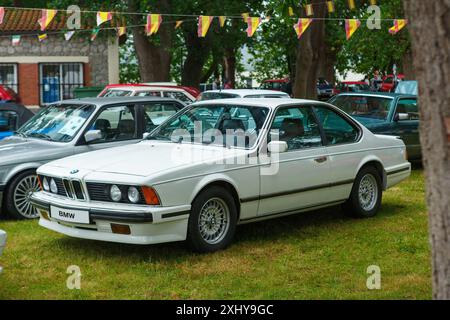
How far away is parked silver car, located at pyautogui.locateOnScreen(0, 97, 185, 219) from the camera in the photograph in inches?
349

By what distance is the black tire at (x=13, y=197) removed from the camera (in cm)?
882

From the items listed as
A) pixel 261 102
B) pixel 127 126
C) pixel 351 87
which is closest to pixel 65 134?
pixel 127 126

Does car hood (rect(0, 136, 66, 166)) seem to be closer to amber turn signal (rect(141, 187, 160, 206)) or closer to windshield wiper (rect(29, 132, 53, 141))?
windshield wiper (rect(29, 132, 53, 141))

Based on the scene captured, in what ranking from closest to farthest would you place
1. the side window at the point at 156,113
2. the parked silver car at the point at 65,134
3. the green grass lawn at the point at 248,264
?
the green grass lawn at the point at 248,264 < the parked silver car at the point at 65,134 < the side window at the point at 156,113

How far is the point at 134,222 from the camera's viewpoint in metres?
6.62

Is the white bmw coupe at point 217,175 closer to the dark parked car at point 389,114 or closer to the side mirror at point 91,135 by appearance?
the side mirror at point 91,135

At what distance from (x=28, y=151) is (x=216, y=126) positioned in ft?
8.13

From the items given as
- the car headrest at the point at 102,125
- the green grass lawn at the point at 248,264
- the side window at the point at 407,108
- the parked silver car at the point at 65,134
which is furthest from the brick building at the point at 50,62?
the green grass lawn at the point at 248,264

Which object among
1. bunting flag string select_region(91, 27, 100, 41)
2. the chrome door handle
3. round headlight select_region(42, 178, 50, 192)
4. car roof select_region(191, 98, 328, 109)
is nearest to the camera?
round headlight select_region(42, 178, 50, 192)

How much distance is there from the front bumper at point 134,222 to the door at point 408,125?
6.87 metres

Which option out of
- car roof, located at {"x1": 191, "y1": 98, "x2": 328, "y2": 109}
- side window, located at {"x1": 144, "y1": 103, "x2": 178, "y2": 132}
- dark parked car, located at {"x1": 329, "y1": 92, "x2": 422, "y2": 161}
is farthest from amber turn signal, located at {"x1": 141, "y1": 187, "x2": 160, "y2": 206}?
dark parked car, located at {"x1": 329, "y1": 92, "x2": 422, "y2": 161}

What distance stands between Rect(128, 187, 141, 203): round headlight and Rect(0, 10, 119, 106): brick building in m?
22.1

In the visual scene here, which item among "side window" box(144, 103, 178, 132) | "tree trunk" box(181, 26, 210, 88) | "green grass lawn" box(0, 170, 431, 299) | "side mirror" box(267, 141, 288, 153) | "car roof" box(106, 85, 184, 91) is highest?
"tree trunk" box(181, 26, 210, 88)

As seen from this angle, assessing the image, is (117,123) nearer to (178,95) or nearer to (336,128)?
(336,128)
